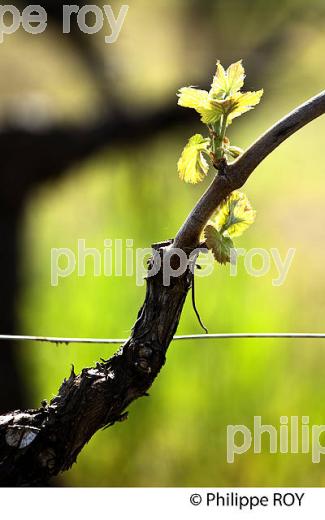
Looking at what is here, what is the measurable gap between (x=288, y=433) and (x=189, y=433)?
21 cm

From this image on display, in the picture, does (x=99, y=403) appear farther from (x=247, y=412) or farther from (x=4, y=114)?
(x=4, y=114)

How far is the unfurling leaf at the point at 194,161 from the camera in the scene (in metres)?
0.44

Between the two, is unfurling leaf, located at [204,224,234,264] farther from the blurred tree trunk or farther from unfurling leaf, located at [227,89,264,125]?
the blurred tree trunk

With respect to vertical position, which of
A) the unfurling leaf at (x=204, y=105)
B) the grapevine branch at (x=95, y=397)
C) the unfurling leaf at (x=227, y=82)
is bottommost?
the grapevine branch at (x=95, y=397)

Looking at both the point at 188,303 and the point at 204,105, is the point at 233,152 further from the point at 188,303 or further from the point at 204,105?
the point at 188,303

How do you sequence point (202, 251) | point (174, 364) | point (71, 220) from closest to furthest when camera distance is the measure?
1. point (202, 251)
2. point (174, 364)
3. point (71, 220)

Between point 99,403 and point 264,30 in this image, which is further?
point 264,30

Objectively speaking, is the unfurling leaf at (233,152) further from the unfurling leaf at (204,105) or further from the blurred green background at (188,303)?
the blurred green background at (188,303)

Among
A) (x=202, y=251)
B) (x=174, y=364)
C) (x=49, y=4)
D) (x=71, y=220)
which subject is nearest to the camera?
(x=202, y=251)

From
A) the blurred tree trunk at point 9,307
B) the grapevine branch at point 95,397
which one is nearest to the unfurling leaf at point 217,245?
the grapevine branch at point 95,397

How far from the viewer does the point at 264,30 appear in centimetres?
143

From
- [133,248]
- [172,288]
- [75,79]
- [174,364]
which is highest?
[75,79]

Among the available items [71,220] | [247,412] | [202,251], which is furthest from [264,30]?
[202,251]

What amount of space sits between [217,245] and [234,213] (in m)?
0.02
